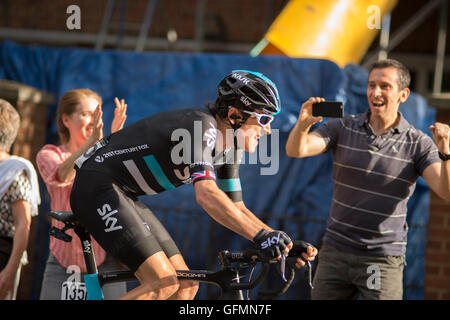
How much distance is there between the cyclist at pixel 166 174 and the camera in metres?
3.04

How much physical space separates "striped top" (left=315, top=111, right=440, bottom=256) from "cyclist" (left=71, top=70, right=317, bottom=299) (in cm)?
95

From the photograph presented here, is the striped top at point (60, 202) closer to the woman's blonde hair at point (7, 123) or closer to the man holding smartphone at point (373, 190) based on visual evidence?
the woman's blonde hair at point (7, 123)

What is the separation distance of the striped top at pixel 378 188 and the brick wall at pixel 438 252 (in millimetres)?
2218

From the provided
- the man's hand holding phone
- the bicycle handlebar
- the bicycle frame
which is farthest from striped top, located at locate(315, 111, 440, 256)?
the bicycle frame

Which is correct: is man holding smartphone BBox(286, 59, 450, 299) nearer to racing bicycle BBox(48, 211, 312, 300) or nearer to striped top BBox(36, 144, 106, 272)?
racing bicycle BBox(48, 211, 312, 300)

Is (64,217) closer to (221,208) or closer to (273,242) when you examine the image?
(221,208)

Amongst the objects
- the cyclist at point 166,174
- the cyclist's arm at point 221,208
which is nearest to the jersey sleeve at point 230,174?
the cyclist at point 166,174

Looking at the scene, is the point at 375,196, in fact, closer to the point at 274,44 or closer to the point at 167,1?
the point at 274,44

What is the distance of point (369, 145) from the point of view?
13.5 ft

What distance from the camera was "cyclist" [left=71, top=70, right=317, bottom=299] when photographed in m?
3.04
